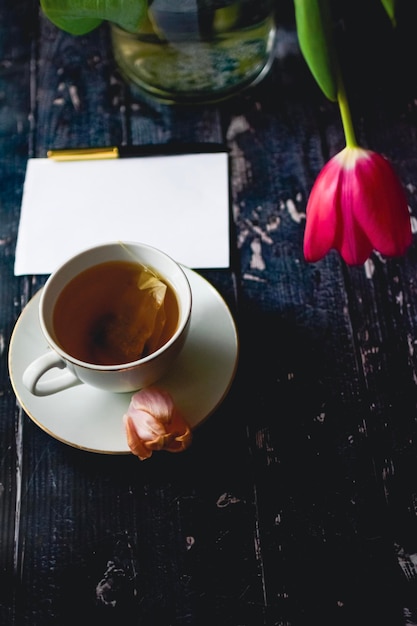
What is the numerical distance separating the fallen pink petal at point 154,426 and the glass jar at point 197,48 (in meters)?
0.35

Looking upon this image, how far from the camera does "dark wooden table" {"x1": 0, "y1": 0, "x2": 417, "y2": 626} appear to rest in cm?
58

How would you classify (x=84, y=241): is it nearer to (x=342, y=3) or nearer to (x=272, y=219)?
(x=272, y=219)

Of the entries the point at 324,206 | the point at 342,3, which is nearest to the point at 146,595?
the point at 324,206

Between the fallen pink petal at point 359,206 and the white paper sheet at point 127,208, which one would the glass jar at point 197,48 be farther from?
the fallen pink petal at point 359,206

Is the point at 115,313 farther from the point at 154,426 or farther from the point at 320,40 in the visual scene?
the point at 320,40

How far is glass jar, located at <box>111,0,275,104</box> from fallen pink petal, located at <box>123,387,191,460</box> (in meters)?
0.35

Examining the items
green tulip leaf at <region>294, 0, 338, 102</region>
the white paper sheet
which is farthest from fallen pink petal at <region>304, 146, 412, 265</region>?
the white paper sheet

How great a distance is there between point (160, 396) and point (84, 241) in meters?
0.23

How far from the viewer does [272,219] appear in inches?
30.2

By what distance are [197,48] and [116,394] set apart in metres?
0.37

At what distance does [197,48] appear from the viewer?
77 cm

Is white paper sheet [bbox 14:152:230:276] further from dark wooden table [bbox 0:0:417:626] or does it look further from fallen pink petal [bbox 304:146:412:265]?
fallen pink petal [bbox 304:146:412:265]

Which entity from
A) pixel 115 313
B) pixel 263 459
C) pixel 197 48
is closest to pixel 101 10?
pixel 197 48

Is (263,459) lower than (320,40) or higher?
lower
